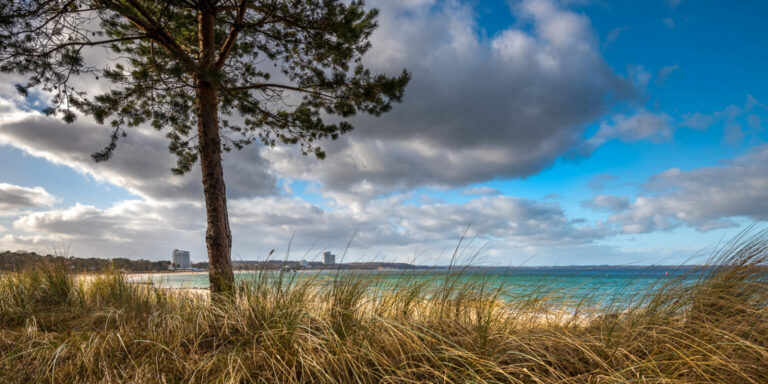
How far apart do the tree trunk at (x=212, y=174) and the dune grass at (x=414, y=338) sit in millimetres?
1046

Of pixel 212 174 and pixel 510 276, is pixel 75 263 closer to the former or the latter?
pixel 212 174

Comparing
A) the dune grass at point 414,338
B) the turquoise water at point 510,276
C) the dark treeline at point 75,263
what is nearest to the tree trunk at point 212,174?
the dune grass at point 414,338

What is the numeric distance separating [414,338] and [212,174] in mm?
4612

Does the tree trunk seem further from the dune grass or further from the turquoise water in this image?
the turquoise water

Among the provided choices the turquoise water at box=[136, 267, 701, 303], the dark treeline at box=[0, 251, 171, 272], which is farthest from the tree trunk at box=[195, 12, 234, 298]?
the dark treeline at box=[0, 251, 171, 272]

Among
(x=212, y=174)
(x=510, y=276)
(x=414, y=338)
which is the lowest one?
A: (x=414, y=338)

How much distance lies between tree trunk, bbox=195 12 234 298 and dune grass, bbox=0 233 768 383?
3.43ft

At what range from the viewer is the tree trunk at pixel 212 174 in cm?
567

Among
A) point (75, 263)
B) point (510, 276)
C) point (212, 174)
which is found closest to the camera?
point (510, 276)

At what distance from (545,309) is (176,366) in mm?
3757

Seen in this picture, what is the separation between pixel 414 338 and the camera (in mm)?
2721

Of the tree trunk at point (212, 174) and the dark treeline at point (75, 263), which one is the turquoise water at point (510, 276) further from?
the dark treeline at point (75, 263)

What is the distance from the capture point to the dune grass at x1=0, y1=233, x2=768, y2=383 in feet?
8.15

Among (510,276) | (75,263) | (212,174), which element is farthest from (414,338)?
(75,263)
